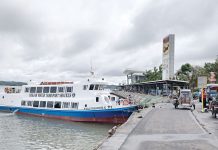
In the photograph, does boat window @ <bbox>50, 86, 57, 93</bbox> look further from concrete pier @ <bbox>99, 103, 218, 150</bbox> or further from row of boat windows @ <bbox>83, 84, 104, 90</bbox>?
concrete pier @ <bbox>99, 103, 218, 150</bbox>

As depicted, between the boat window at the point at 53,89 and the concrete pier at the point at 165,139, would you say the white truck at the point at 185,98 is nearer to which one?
the concrete pier at the point at 165,139

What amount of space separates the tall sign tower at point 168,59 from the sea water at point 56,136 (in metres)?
36.8

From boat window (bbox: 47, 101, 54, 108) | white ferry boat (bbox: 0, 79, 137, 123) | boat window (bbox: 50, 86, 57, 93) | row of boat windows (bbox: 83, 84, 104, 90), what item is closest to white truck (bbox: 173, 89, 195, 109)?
white ferry boat (bbox: 0, 79, 137, 123)

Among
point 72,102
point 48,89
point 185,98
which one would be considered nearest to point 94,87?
point 72,102

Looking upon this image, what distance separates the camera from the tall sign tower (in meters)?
70.7

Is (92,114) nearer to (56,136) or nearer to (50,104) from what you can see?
(50,104)

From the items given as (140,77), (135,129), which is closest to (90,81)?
(135,129)

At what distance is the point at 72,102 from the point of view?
41000 millimetres

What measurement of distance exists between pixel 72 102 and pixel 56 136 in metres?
12.5

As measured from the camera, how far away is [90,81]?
40.7 metres

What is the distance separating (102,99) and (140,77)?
67.5 meters

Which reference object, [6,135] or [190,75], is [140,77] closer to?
[190,75]

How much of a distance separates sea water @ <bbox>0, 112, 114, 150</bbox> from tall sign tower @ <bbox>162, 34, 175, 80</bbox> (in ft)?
121

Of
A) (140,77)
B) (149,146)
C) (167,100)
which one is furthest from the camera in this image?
(140,77)
